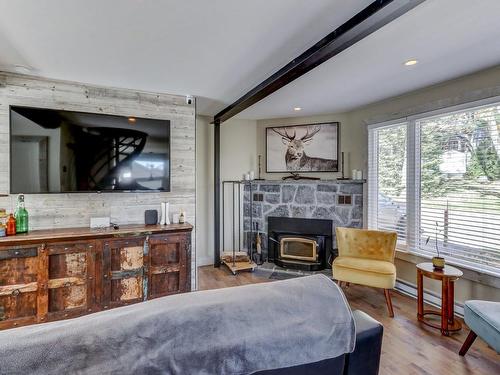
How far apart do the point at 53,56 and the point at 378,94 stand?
334cm

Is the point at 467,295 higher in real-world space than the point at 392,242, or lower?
lower

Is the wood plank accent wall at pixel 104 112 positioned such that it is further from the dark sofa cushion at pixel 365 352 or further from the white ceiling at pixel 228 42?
the dark sofa cushion at pixel 365 352

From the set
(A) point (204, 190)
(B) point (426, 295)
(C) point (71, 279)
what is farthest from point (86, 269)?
(B) point (426, 295)

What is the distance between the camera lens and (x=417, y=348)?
7.43 feet

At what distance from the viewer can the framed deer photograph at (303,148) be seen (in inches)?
166

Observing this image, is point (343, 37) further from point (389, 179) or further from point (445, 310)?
point (445, 310)

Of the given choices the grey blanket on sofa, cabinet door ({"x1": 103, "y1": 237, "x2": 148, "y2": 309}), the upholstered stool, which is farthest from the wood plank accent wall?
the upholstered stool

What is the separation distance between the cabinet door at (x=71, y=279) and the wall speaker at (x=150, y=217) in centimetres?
64

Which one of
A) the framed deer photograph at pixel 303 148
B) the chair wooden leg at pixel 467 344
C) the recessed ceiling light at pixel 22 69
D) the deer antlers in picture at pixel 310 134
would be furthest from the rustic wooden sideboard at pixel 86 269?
the chair wooden leg at pixel 467 344

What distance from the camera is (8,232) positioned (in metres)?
2.56

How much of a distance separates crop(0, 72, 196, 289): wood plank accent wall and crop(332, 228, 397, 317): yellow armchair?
180 cm

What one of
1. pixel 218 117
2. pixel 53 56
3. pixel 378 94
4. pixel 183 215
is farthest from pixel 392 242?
Result: pixel 53 56

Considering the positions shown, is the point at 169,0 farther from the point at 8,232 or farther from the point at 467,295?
the point at 467,295

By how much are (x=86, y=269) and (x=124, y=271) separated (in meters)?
0.33
